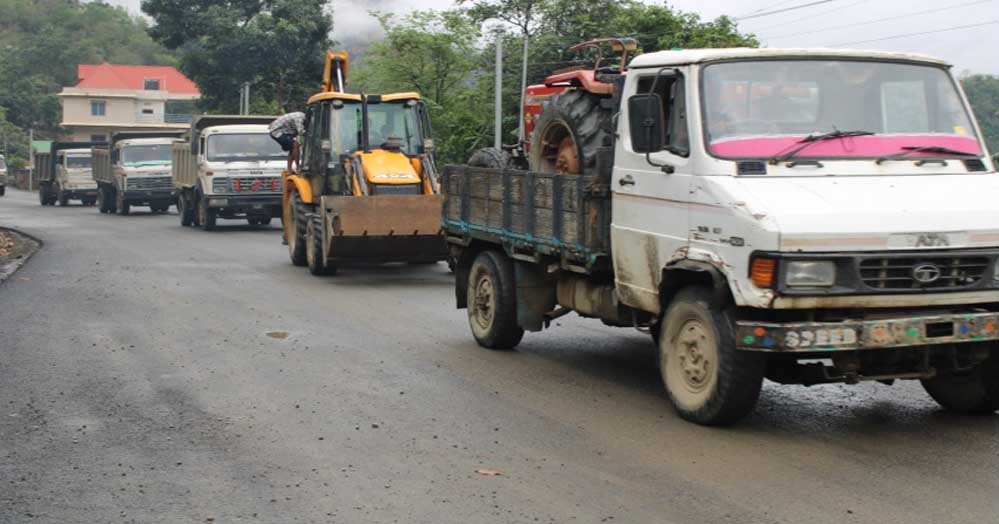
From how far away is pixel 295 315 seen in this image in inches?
551

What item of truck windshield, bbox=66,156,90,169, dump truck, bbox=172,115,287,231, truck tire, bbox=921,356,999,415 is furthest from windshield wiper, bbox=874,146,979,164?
truck windshield, bbox=66,156,90,169

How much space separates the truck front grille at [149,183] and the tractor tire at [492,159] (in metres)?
27.8

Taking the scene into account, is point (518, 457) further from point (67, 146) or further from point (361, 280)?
point (67, 146)

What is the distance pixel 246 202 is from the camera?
29641 mm

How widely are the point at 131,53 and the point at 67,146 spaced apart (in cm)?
12302

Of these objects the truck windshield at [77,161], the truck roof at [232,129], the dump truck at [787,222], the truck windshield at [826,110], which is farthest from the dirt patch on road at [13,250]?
the truck windshield at [77,161]

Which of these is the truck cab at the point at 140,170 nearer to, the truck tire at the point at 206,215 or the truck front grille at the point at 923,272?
the truck tire at the point at 206,215

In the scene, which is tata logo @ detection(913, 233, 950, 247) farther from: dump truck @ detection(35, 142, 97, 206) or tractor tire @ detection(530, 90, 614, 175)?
dump truck @ detection(35, 142, 97, 206)

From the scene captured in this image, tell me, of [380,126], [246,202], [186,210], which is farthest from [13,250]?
[186,210]

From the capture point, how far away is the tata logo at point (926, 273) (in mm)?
7555

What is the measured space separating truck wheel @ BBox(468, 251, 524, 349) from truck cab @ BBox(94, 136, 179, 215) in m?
27.5

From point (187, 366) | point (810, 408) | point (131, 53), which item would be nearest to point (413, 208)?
point (187, 366)

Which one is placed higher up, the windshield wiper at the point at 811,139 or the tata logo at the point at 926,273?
the windshield wiper at the point at 811,139

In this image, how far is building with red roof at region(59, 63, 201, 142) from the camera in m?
111
